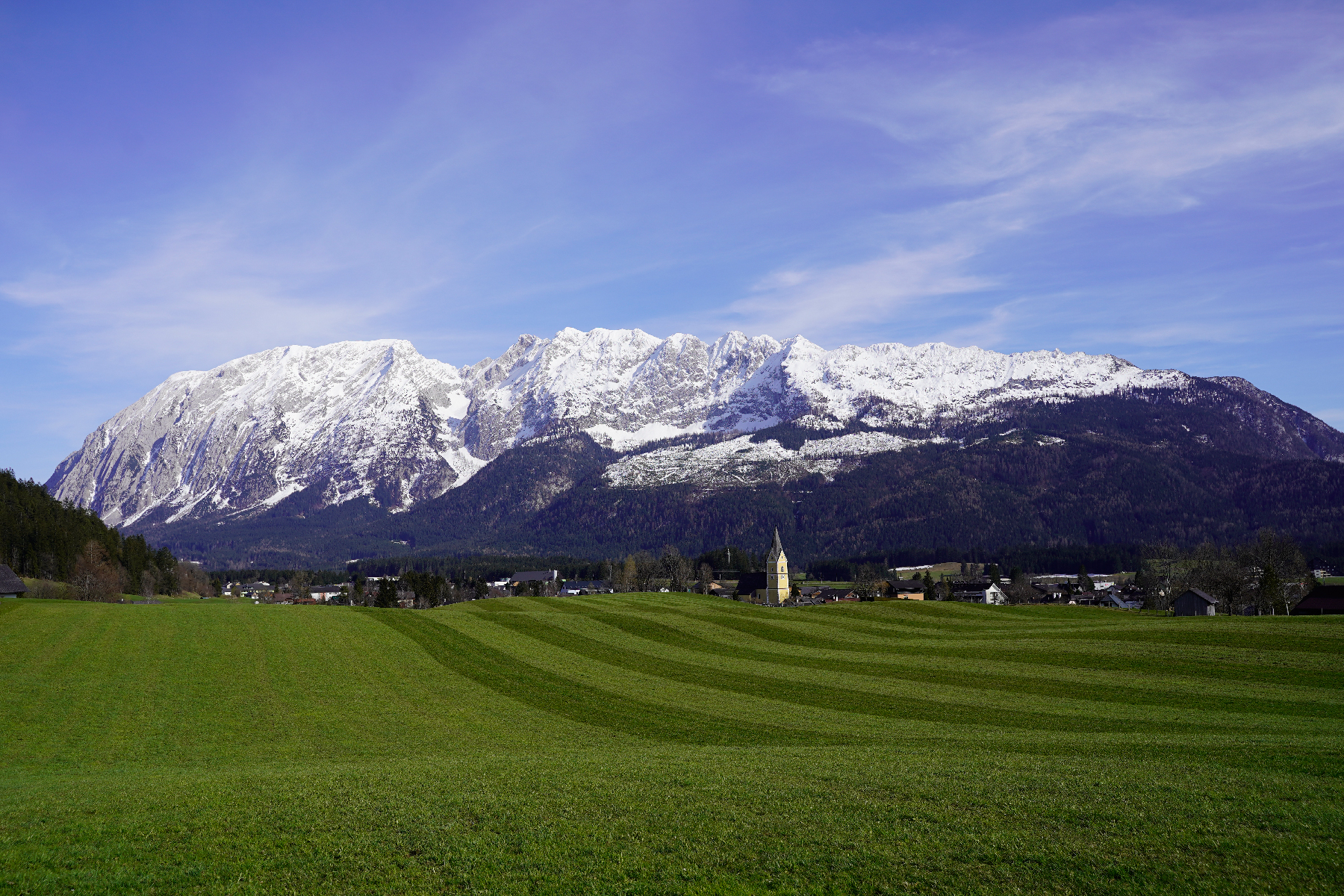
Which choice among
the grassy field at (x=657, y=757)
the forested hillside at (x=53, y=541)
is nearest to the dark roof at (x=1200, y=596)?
the grassy field at (x=657, y=757)

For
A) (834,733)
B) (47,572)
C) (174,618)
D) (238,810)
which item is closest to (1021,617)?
(834,733)

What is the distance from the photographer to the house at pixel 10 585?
10262cm

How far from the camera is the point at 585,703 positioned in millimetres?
51219

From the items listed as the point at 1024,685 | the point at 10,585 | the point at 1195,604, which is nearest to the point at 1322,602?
the point at 1195,604

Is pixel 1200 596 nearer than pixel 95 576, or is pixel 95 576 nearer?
pixel 1200 596

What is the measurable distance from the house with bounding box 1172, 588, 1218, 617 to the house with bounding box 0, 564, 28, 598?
517ft

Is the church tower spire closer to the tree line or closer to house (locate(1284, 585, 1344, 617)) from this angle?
house (locate(1284, 585, 1344, 617))

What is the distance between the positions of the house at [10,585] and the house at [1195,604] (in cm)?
15764

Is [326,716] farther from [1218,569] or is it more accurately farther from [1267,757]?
[1218,569]

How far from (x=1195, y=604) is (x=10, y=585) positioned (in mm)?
160218

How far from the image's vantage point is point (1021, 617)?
351ft

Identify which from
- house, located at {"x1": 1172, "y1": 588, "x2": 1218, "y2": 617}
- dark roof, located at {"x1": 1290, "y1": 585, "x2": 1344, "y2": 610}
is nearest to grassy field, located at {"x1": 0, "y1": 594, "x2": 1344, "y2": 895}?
dark roof, located at {"x1": 1290, "y1": 585, "x2": 1344, "y2": 610}

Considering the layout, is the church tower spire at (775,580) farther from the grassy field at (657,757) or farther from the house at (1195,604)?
the grassy field at (657,757)

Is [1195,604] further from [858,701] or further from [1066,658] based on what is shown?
[858,701]
